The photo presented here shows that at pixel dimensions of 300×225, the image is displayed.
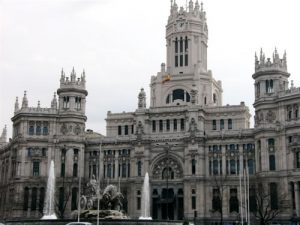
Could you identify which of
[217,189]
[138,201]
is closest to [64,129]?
[138,201]

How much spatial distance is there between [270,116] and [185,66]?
105 feet

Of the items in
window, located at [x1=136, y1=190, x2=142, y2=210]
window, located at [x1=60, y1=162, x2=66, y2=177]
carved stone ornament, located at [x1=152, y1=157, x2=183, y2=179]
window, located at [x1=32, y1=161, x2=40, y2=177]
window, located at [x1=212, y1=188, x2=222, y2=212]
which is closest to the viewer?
window, located at [x1=212, y1=188, x2=222, y2=212]

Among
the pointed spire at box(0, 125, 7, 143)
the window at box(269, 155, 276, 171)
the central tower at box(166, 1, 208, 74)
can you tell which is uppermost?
the central tower at box(166, 1, 208, 74)

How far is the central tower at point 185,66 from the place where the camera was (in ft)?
440

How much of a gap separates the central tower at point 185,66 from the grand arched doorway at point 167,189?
16.5 metres

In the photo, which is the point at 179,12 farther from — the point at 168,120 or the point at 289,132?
the point at 289,132

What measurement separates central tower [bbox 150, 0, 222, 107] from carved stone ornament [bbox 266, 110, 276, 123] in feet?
71.5

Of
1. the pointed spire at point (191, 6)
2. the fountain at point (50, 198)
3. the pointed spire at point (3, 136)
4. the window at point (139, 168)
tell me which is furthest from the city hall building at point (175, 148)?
the pointed spire at point (3, 136)

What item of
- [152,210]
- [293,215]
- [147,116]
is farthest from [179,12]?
[293,215]

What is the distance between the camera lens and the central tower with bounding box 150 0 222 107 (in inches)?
5276

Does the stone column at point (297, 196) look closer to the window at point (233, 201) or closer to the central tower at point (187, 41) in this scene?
the window at point (233, 201)

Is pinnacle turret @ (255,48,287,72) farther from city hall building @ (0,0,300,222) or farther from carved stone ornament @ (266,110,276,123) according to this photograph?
carved stone ornament @ (266,110,276,123)

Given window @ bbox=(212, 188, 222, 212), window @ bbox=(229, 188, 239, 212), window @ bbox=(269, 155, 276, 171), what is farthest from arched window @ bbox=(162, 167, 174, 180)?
window @ bbox=(269, 155, 276, 171)

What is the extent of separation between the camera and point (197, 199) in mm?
116812
